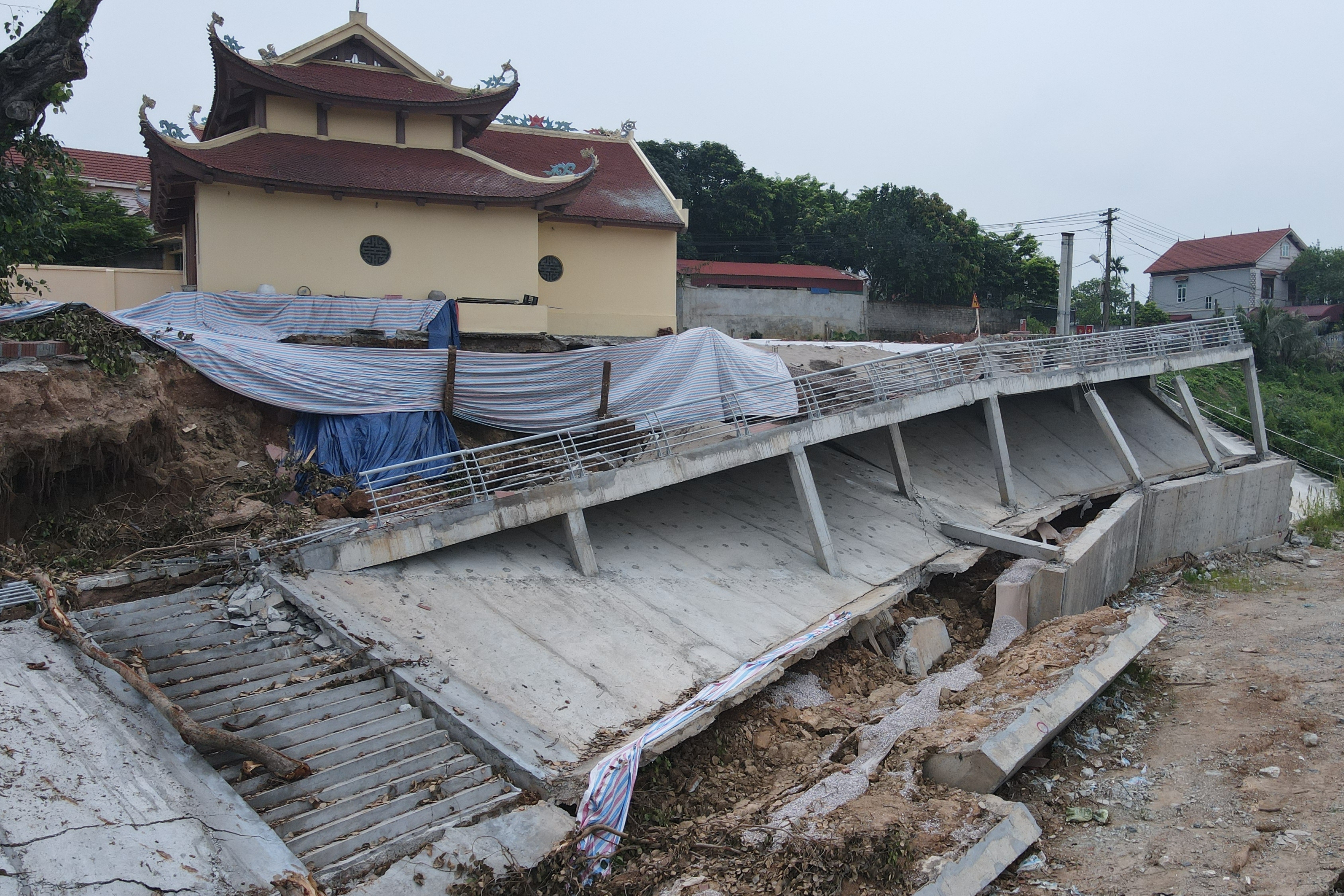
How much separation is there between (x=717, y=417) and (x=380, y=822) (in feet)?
30.0

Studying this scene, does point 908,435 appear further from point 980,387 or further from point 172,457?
point 172,457

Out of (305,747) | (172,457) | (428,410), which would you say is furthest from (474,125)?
(305,747)

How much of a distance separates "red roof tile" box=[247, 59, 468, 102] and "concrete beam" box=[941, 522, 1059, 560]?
12883 mm

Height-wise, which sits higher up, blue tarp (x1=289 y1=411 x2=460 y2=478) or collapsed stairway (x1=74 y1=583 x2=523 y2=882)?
blue tarp (x1=289 y1=411 x2=460 y2=478)

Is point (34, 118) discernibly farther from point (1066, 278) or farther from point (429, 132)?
point (1066, 278)

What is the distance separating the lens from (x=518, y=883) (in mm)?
6887

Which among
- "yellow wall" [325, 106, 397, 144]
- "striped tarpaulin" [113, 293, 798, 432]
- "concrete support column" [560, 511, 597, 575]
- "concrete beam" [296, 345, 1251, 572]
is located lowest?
"concrete support column" [560, 511, 597, 575]

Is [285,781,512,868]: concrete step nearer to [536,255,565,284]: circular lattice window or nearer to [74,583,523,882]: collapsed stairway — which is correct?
[74,583,523,882]: collapsed stairway

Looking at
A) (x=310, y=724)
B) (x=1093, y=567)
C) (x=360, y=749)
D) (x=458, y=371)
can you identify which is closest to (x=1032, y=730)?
(x=360, y=749)

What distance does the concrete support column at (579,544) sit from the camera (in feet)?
40.6

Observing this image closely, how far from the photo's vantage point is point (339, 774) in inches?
303

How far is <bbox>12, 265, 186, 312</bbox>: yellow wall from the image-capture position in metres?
16.6

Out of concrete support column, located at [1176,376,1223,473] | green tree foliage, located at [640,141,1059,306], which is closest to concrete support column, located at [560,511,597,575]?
concrete support column, located at [1176,376,1223,473]

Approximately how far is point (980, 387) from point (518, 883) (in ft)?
46.3
